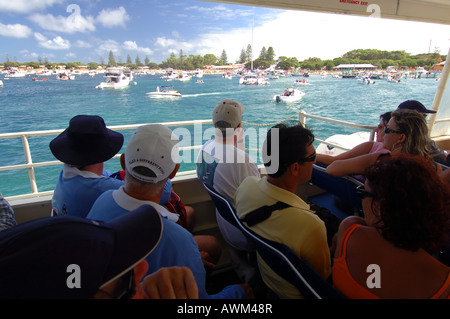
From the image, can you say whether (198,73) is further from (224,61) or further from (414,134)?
(414,134)

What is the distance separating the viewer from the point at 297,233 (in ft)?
2.83

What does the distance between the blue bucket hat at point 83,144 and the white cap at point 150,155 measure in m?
0.45

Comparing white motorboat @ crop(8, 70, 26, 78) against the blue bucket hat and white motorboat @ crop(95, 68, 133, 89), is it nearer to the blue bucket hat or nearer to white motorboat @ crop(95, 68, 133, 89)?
white motorboat @ crop(95, 68, 133, 89)

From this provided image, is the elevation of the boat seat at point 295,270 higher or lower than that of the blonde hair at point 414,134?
lower

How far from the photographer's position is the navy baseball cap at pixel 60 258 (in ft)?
1.15

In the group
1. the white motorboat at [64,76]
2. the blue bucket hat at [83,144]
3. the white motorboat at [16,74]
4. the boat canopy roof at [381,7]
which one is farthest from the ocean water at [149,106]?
the blue bucket hat at [83,144]

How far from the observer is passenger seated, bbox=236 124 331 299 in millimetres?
859

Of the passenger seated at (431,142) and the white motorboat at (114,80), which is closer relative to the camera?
the passenger seated at (431,142)

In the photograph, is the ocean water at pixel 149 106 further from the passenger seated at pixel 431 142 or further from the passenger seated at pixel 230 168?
the passenger seated at pixel 431 142

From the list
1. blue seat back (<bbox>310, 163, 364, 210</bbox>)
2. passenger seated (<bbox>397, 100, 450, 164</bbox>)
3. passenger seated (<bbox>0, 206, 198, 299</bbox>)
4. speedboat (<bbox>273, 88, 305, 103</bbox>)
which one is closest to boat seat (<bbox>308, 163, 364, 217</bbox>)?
blue seat back (<bbox>310, 163, 364, 210</bbox>)

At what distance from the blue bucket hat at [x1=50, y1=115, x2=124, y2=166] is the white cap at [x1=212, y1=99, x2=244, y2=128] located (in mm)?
657

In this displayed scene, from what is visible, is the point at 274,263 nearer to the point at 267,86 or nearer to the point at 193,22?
the point at 267,86

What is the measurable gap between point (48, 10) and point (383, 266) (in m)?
39.6
